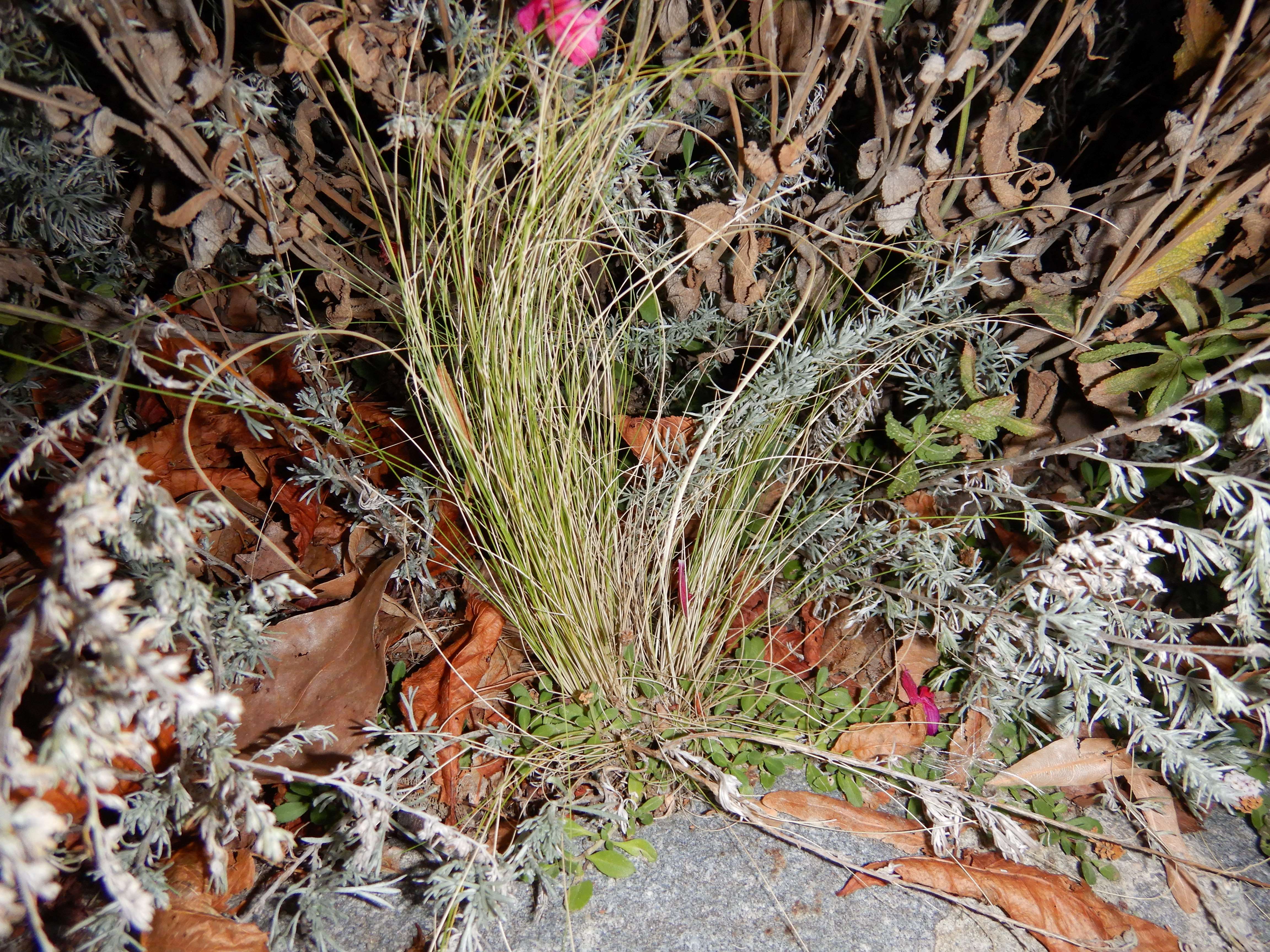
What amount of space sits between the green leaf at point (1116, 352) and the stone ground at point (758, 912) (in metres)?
0.92

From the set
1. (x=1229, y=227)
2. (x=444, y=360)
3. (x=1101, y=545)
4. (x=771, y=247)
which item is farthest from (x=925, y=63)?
(x=444, y=360)

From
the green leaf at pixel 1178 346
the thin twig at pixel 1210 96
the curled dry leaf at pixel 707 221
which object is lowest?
the green leaf at pixel 1178 346

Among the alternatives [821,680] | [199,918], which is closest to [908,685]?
[821,680]

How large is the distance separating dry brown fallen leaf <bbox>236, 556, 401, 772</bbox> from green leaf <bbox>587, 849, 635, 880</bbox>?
1.53ft

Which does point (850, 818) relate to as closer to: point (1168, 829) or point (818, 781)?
point (818, 781)

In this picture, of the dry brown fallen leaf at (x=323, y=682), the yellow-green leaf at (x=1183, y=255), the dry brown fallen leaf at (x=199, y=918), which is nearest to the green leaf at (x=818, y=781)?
the dry brown fallen leaf at (x=323, y=682)

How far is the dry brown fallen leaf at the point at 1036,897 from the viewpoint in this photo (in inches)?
44.5

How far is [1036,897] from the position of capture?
45.4 inches

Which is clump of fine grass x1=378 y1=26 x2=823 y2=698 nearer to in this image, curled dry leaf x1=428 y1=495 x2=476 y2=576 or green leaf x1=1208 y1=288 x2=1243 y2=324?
curled dry leaf x1=428 y1=495 x2=476 y2=576

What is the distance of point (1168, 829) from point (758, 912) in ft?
2.73

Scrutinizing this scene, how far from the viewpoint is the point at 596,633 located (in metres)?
1.32

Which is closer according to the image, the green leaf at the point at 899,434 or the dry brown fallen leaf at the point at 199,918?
the dry brown fallen leaf at the point at 199,918

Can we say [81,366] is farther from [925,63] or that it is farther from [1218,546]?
[1218,546]

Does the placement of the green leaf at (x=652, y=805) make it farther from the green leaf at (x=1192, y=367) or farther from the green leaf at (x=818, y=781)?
the green leaf at (x=1192, y=367)
